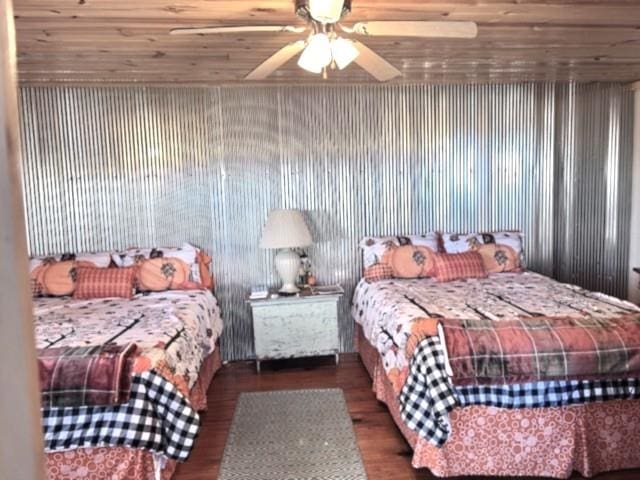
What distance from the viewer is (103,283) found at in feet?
11.8

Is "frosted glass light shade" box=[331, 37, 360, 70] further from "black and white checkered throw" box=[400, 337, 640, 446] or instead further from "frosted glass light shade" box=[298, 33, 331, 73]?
"black and white checkered throw" box=[400, 337, 640, 446]

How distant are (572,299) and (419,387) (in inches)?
55.0

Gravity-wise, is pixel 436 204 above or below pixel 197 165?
below

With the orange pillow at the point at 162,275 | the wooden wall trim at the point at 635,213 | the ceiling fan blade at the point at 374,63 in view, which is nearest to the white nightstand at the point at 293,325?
the orange pillow at the point at 162,275

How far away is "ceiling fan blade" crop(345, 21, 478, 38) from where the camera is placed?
1995mm

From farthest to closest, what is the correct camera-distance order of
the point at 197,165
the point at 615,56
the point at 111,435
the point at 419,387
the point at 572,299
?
the point at 197,165, the point at 615,56, the point at 572,299, the point at 419,387, the point at 111,435

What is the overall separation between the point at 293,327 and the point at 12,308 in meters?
3.39

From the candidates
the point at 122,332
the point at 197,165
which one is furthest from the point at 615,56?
the point at 122,332

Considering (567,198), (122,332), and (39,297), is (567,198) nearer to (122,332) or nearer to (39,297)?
(122,332)

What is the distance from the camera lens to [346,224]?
4270 millimetres

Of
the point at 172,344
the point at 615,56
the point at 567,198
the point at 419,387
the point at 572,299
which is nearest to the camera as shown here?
the point at 419,387

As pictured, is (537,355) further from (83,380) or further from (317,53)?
(83,380)

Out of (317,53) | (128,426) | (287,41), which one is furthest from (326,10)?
(128,426)

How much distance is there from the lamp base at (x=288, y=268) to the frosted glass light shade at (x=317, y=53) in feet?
6.40
